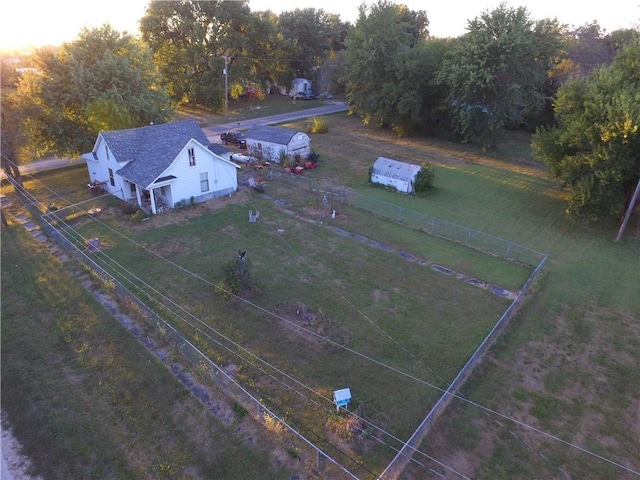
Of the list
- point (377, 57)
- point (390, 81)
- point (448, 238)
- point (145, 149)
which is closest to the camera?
point (448, 238)

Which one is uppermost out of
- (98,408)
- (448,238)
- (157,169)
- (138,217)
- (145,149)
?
(145,149)

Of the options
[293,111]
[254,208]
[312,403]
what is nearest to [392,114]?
[293,111]

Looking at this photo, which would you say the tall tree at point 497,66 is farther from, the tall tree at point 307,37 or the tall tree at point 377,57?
the tall tree at point 307,37

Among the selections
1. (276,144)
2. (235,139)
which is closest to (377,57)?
(276,144)

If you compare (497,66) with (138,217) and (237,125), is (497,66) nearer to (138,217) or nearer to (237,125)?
(237,125)

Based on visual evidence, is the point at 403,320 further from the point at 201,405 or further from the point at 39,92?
the point at 39,92

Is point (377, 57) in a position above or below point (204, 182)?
above
